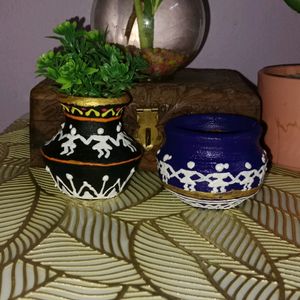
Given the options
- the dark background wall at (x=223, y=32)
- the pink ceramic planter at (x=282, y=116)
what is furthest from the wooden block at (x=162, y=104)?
the dark background wall at (x=223, y=32)

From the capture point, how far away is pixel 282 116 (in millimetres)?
709

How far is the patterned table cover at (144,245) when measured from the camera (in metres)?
0.43

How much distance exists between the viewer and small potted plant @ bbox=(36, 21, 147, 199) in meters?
0.58

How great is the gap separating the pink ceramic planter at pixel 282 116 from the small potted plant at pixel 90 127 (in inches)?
7.9

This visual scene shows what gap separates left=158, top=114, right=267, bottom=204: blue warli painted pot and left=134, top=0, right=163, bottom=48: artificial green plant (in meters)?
0.18

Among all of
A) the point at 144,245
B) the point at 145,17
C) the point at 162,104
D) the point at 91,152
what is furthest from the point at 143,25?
the point at 144,245

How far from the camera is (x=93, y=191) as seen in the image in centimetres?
60

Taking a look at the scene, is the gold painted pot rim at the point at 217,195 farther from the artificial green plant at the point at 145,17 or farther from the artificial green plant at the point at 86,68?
the artificial green plant at the point at 145,17

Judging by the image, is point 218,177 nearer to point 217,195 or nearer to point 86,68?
point 217,195

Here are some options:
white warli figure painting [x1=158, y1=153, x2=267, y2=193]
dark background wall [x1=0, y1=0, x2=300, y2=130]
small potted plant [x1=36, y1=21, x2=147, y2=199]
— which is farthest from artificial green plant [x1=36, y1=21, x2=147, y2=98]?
dark background wall [x1=0, y1=0, x2=300, y2=130]

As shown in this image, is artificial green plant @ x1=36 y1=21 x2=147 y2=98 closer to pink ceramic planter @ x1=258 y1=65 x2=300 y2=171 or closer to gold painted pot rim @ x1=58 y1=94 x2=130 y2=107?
gold painted pot rim @ x1=58 y1=94 x2=130 y2=107

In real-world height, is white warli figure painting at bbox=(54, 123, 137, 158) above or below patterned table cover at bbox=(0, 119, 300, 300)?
above

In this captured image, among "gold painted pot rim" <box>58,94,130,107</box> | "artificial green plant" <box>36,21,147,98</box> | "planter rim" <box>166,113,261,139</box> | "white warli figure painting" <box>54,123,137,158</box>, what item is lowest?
"white warli figure painting" <box>54,123,137,158</box>

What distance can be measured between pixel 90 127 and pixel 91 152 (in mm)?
31
